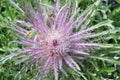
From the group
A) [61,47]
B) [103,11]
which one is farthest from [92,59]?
[103,11]

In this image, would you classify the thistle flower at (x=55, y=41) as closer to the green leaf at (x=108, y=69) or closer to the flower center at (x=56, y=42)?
the flower center at (x=56, y=42)

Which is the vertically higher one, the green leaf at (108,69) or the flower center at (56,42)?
the flower center at (56,42)

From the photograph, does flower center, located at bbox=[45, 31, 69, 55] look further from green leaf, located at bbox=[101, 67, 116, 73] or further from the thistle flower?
green leaf, located at bbox=[101, 67, 116, 73]

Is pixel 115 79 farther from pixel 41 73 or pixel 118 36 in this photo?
pixel 41 73

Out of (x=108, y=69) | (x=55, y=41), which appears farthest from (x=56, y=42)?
(x=108, y=69)

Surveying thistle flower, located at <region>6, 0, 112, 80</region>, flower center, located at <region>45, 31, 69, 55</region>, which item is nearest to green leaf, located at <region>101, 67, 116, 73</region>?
thistle flower, located at <region>6, 0, 112, 80</region>

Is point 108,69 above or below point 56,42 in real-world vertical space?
below

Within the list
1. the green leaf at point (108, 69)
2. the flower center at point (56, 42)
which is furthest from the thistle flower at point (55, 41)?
the green leaf at point (108, 69)

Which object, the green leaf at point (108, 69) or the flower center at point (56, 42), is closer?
the flower center at point (56, 42)

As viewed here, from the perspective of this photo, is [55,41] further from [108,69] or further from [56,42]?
[108,69]
